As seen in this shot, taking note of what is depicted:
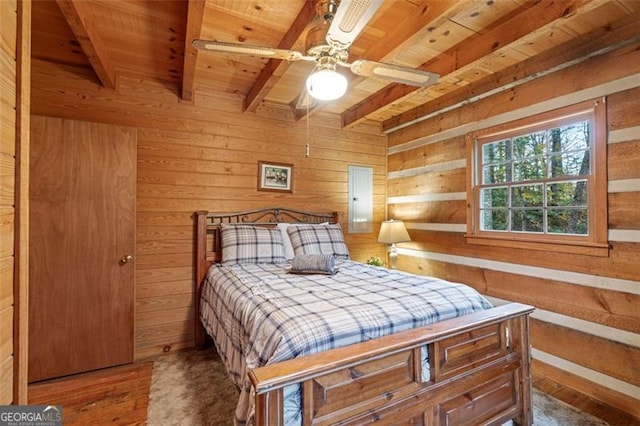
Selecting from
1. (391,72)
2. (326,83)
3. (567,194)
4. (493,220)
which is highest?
(391,72)

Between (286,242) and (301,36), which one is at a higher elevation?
(301,36)

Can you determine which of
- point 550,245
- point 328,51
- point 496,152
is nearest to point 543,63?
point 496,152

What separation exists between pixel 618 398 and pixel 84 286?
3993 millimetres

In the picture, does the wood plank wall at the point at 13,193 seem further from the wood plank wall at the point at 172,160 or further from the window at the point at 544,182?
the window at the point at 544,182

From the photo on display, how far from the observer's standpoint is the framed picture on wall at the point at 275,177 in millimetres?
3379

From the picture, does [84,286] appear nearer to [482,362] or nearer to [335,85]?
[335,85]

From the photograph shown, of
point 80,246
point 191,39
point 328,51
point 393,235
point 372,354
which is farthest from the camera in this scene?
point 393,235

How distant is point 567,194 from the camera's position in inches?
93.9

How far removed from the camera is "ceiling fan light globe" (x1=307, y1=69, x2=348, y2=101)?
170 centimetres

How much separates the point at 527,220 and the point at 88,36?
3.62 meters

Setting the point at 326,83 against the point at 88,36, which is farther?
the point at 88,36

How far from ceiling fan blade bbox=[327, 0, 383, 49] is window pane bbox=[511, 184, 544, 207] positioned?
2.11 m

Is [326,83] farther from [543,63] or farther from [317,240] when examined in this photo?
[543,63]

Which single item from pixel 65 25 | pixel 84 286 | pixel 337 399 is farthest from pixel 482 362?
pixel 65 25
